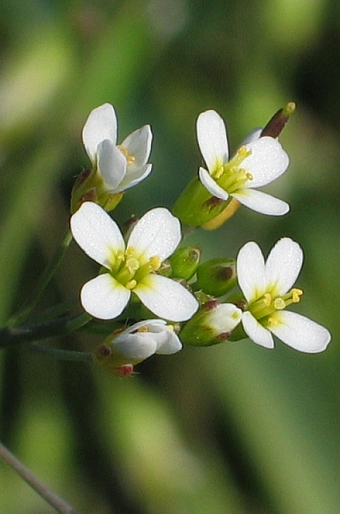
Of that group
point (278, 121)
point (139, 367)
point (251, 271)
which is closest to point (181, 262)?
point (251, 271)

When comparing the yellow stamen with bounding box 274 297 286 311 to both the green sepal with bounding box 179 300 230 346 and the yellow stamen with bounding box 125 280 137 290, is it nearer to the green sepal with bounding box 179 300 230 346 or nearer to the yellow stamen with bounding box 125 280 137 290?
the green sepal with bounding box 179 300 230 346

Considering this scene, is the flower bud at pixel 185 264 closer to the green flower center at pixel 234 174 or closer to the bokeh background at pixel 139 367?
the green flower center at pixel 234 174

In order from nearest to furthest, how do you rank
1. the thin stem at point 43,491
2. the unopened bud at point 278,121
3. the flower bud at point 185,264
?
the thin stem at point 43,491 < the flower bud at point 185,264 < the unopened bud at point 278,121

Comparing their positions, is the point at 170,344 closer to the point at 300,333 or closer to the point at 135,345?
the point at 135,345

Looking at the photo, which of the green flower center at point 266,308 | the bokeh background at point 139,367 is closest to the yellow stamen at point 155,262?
the green flower center at point 266,308

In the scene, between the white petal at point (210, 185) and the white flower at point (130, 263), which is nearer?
the white flower at point (130, 263)

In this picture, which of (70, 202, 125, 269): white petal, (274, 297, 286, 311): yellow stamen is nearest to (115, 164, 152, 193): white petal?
(70, 202, 125, 269): white petal
